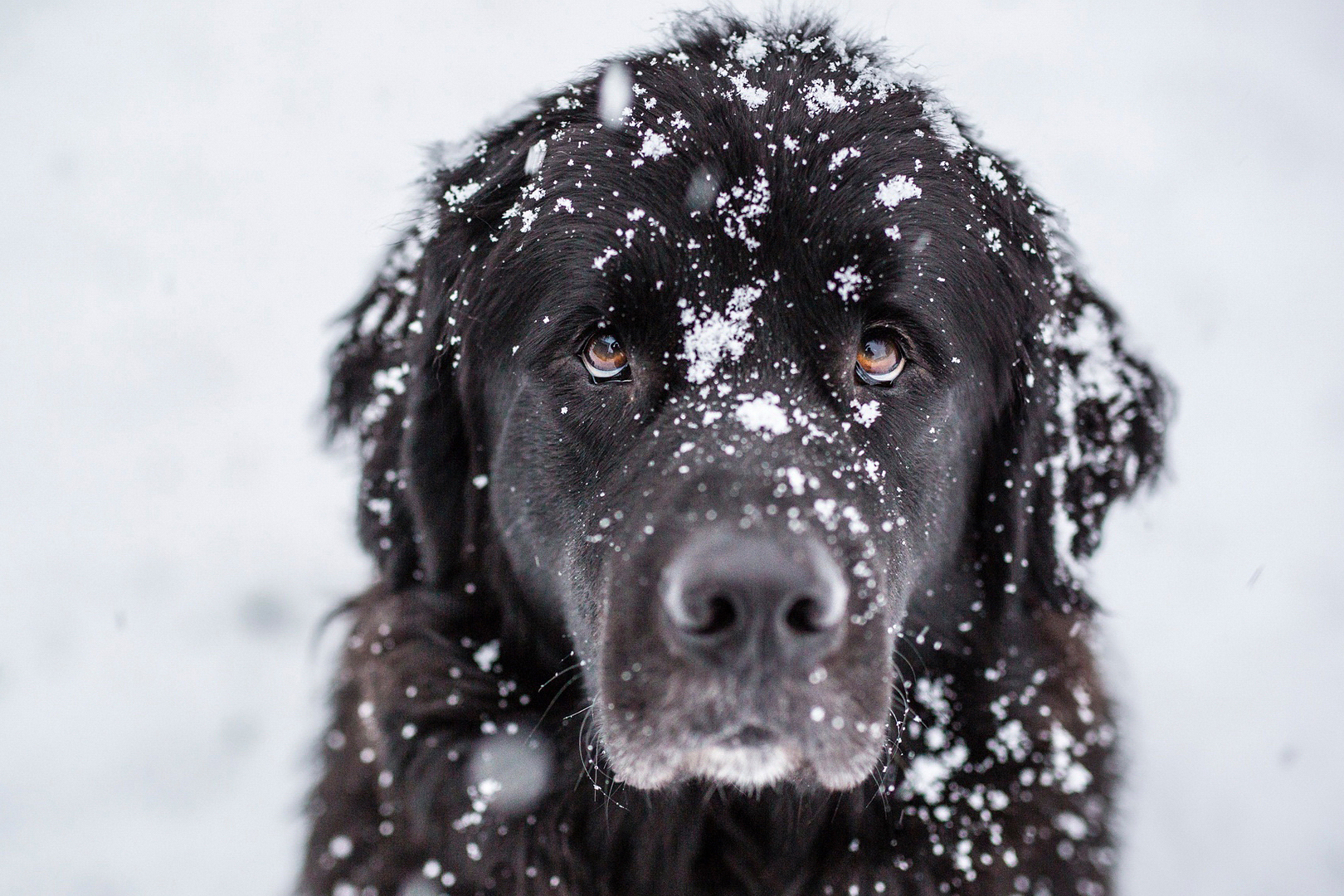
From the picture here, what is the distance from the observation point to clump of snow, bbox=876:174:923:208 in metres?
2.18

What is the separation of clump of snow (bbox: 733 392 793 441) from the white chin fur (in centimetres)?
62

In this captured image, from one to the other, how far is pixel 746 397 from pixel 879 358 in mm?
368

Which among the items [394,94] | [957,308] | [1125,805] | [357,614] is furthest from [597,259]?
[394,94]

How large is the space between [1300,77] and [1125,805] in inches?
181

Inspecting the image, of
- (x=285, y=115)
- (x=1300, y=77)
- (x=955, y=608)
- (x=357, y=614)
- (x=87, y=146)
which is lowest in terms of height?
(x=357, y=614)

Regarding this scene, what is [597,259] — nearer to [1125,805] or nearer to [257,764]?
[1125,805]

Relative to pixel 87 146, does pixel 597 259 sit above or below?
below

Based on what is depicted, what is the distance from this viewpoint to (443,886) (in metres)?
2.58

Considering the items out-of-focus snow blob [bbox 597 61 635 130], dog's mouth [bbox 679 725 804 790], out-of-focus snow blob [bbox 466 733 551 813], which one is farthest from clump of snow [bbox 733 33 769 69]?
out-of-focus snow blob [bbox 466 733 551 813]

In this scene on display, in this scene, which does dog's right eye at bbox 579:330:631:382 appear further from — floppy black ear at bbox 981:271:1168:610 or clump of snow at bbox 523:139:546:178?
floppy black ear at bbox 981:271:1168:610

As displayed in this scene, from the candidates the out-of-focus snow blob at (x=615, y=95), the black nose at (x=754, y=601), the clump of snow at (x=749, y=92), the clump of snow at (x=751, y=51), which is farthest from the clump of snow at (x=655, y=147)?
the black nose at (x=754, y=601)

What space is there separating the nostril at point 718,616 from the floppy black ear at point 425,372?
1103mm

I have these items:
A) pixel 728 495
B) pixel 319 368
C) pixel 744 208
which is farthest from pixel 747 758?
pixel 319 368

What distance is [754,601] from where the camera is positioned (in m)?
1.69
